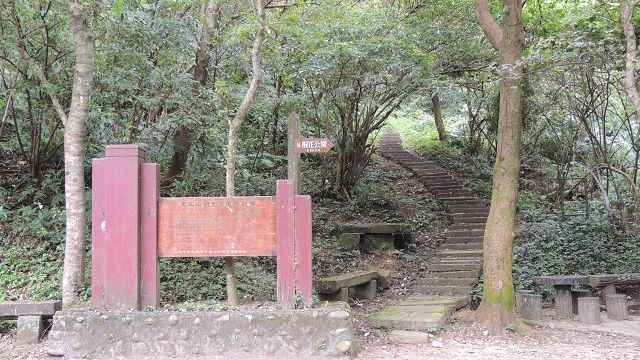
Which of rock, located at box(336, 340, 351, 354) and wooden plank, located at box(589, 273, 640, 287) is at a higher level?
wooden plank, located at box(589, 273, 640, 287)

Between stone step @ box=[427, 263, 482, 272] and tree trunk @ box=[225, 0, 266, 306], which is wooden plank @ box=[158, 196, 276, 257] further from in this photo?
stone step @ box=[427, 263, 482, 272]

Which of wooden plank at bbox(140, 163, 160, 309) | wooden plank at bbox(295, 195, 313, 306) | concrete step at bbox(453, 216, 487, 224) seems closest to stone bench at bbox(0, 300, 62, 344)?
wooden plank at bbox(140, 163, 160, 309)

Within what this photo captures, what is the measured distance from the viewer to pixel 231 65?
10.0m

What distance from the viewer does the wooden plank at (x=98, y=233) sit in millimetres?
5812

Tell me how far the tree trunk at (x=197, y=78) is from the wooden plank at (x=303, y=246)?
403 cm

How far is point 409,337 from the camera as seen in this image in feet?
21.4

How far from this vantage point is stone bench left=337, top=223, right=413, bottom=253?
11029 millimetres

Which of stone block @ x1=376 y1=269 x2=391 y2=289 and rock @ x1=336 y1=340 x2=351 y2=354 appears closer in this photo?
rock @ x1=336 y1=340 x2=351 y2=354

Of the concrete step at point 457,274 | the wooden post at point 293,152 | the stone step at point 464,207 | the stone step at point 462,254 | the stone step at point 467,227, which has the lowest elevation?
the concrete step at point 457,274

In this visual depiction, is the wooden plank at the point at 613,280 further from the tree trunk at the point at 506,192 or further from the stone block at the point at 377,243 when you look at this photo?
the stone block at the point at 377,243

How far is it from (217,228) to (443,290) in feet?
17.6

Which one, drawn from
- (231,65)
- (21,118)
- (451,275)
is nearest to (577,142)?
(451,275)

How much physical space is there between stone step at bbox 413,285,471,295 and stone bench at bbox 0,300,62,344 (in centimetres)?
630

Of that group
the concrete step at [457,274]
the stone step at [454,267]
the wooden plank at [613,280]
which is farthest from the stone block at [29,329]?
the wooden plank at [613,280]
